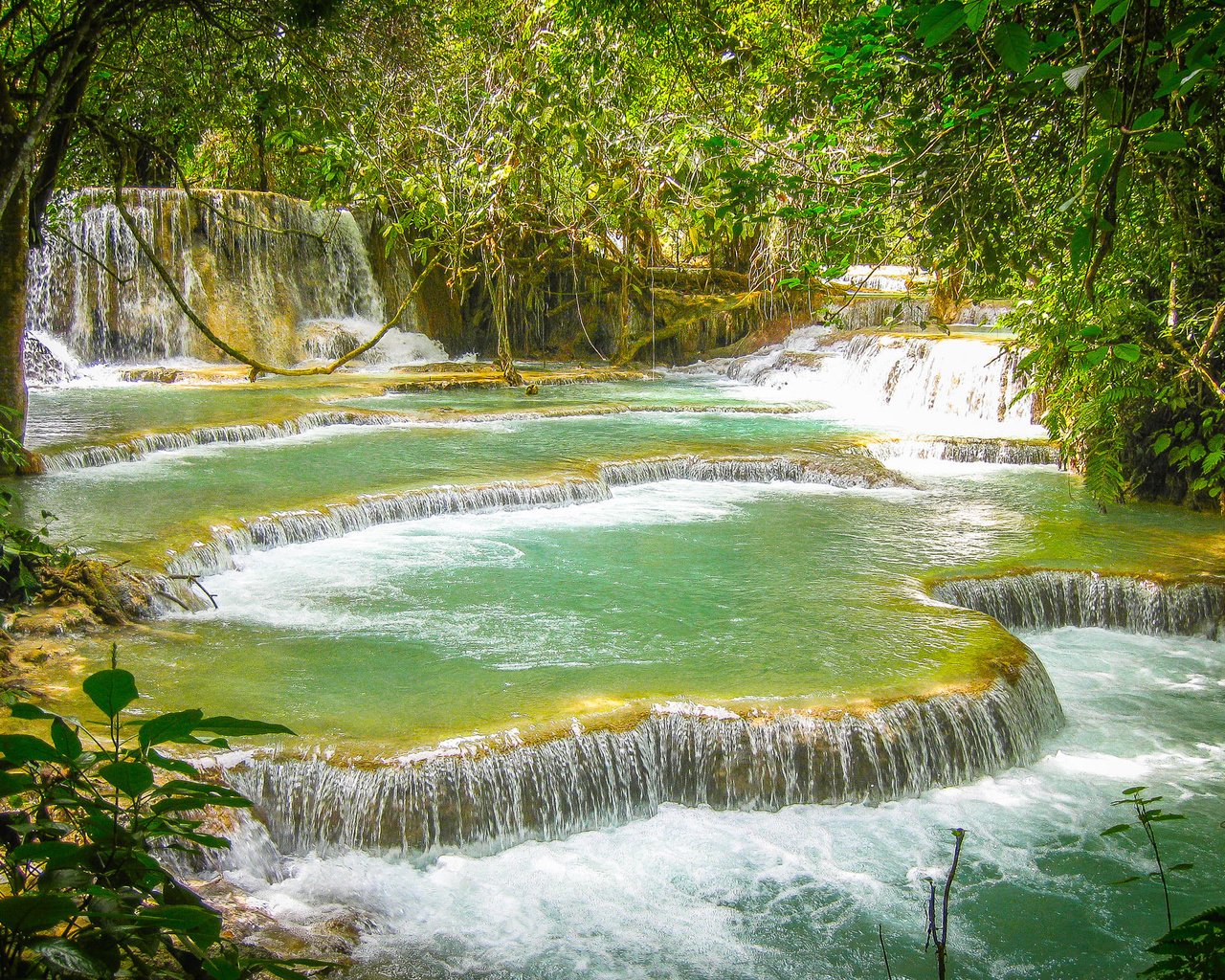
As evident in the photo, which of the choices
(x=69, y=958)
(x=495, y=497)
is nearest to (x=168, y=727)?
(x=69, y=958)

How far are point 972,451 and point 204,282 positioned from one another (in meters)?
12.7

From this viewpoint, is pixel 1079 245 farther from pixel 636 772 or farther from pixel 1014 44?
pixel 636 772

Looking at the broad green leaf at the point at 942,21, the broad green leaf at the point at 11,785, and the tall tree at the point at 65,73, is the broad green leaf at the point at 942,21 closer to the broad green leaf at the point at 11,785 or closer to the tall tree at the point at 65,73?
the broad green leaf at the point at 11,785

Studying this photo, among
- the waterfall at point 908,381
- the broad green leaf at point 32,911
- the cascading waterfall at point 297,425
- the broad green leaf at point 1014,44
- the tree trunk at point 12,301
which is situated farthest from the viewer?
the waterfall at point 908,381

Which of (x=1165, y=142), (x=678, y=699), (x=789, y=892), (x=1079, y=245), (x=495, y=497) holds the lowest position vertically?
(x=789, y=892)

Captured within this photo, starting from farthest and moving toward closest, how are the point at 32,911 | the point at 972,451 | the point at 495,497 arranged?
the point at 972,451
the point at 495,497
the point at 32,911

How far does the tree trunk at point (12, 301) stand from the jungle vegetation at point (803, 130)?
18mm

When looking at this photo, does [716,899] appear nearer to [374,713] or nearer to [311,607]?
[374,713]

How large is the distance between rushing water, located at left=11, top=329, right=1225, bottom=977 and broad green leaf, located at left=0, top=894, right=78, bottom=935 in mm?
2745

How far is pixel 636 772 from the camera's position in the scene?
15.7 feet

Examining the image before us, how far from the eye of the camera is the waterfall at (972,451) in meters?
11.0

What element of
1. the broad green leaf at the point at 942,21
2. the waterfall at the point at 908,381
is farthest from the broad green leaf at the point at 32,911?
the waterfall at the point at 908,381

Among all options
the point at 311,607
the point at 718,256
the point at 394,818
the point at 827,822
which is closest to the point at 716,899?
the point at 827,822

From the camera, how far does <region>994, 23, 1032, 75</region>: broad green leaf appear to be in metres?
1.70
